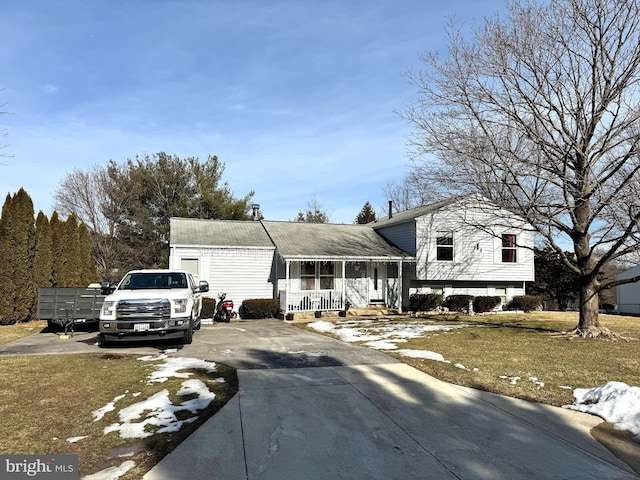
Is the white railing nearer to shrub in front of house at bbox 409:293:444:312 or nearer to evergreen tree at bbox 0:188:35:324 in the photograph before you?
shrub in front of house at bbox 409:293:444:312

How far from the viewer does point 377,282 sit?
70.5 feet

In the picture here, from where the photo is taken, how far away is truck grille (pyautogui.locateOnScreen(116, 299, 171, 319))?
9.38m

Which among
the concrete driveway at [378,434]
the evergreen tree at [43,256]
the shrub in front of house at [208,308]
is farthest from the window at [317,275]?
the concrete driveway at [378,434]

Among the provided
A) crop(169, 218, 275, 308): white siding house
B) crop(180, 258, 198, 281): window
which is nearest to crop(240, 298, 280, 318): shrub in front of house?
crop(169, 218, 275, 308): white siding house

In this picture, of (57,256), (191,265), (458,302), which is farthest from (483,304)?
(57,256)

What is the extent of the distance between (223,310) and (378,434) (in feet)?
44.5

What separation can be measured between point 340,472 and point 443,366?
15.1 ft

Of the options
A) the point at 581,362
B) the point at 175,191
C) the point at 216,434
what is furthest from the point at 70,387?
the point at 175,191

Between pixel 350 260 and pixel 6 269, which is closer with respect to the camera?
pixel 6 269

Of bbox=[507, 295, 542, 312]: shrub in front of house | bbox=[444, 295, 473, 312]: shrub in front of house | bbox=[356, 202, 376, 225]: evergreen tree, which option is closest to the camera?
bbox=[444, 295, 473, 312]: shrub in front of house

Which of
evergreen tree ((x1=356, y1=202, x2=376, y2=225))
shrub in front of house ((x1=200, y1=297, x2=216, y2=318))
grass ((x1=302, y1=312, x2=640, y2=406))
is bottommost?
Answer: grass ((x1=302, y1=312, x2=640, y2=406))

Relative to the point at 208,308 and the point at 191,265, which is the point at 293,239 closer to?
the point at 191,265

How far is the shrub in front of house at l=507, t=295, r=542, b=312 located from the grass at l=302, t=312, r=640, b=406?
27.9 ft

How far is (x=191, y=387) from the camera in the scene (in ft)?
20.9
